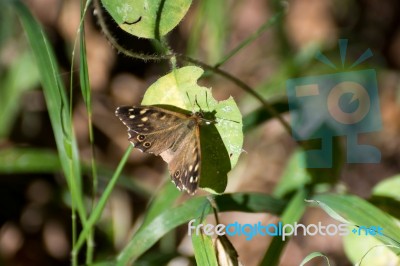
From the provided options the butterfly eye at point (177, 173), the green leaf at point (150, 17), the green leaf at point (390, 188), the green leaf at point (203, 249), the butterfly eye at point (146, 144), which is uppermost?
the green leaf at point (150, 17)

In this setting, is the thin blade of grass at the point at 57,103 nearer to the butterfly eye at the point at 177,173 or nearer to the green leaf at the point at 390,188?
the butterfly eye at the point at 177,173

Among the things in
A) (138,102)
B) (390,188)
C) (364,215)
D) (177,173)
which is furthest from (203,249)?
(138,102)

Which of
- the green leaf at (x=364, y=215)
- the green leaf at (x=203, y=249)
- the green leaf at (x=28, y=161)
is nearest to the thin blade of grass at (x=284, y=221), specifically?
the green leaf at (x=364, y=215)

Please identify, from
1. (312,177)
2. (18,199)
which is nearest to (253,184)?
(312,177)

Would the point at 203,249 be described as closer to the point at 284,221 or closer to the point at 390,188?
the point at 284,221

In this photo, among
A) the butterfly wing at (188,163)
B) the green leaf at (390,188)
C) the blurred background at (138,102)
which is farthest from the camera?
the blurred background at (138,102)

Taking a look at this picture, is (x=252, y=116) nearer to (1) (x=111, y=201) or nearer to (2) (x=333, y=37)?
(1) (x=111, y=201)

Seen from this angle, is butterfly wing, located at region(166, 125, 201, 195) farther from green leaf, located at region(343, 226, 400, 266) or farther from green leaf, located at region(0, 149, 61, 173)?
green leaf, located at region(0, 149, 61, 173)

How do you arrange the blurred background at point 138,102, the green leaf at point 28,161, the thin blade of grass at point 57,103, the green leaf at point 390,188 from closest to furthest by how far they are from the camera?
the thin blade of grass at point 57,103 → the green leaf at point 390,188 → the green leaf at point 28,161 → the blurred background at point 138,102

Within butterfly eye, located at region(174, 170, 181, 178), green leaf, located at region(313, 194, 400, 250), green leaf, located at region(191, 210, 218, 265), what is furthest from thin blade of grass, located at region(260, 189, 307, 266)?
butterfly eye, located at region(174, 170, 181, 178)
